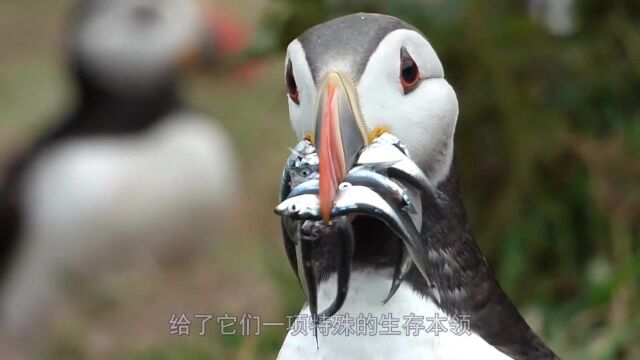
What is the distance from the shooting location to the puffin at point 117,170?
4348 mm

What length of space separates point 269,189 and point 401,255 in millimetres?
3638

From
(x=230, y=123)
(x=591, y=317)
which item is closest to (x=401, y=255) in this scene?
(x=591, y=317)

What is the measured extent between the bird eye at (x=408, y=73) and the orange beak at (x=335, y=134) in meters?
0.07

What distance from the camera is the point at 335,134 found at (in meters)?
1.35

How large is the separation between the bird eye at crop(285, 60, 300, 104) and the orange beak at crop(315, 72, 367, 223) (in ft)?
0.24

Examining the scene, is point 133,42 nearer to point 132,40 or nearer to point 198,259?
point 132,40

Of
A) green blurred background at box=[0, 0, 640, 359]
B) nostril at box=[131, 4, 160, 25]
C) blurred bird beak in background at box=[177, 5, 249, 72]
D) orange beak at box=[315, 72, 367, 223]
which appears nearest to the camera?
orange beak at box=[315, 72, 367, 223]

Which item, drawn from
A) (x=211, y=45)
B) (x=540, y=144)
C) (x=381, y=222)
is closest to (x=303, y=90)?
(x=381, y=222)

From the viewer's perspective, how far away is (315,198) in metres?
1.36

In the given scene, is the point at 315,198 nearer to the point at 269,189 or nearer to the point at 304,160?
the point at 304,160

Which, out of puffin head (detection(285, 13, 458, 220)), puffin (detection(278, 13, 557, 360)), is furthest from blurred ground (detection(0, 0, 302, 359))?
puffin head (detection(285, 13, 458, 220))

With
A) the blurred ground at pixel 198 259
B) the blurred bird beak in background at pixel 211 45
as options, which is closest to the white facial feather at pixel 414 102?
the blurred ground at pixel 198 259

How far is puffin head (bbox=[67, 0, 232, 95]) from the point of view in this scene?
186 inches

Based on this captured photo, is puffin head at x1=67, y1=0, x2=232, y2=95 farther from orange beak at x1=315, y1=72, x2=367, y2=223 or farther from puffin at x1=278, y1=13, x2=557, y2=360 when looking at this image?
orange beak at x1=315, y1=72, x2=367, y2=223
